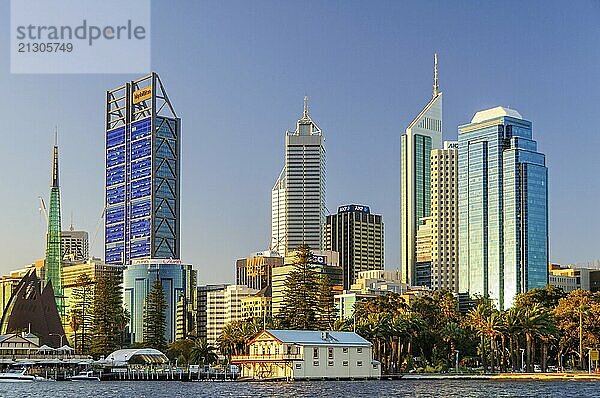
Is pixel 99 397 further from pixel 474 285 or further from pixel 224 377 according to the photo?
pixel 474 285

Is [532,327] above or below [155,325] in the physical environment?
A: above

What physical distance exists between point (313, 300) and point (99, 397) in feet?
133

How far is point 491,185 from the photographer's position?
199125mm

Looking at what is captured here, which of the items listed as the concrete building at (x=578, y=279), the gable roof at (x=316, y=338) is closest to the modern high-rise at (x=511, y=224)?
the concrete building at (x=578, y=279)

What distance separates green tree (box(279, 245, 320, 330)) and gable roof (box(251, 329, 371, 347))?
57.6 feet

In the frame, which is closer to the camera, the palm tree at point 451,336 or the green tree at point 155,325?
the palm tree at point 451,336

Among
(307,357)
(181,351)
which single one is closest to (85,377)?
(181,351)

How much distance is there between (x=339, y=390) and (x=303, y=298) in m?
35.9

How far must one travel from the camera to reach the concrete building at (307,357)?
79.3 metres

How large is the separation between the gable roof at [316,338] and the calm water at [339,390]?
3874 millimetres

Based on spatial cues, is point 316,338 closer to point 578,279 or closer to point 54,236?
point 54,236

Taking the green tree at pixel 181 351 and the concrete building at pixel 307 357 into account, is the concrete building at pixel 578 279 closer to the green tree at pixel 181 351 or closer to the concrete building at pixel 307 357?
the green tree at pixel 181 351

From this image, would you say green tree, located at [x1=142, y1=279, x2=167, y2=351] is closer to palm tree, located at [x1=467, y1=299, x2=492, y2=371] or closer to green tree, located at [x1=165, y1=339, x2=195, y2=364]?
green tree, located at [x1=165, y1=339, x2=195, y2=364]

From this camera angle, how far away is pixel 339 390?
217ft
